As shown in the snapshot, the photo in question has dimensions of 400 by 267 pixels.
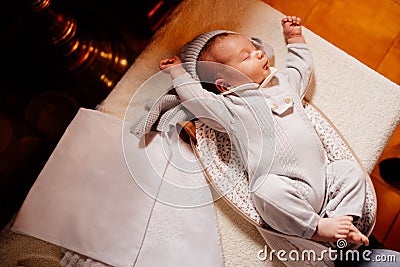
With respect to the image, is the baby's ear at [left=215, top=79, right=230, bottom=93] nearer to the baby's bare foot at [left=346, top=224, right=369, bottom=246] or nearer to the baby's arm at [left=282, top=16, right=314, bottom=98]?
the baby's arm at [left=282, top=16, right=314, bottom=98]

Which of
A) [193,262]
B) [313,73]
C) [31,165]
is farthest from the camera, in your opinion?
[31,165]

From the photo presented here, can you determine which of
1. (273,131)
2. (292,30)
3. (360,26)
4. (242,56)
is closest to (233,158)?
(273,131)

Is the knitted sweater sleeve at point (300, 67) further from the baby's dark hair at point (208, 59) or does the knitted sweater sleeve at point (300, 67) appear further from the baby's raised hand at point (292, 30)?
the baby's dark hair at point (208, 59)

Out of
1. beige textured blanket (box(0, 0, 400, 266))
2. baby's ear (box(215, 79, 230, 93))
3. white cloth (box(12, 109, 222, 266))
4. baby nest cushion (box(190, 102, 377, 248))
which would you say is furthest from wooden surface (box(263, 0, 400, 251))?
white cloth (box(12, 109, 222, 266))

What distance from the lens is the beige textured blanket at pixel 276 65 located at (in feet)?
3.16

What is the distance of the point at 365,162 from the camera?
0.99 m

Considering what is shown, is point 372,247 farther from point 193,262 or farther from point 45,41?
point 45,41

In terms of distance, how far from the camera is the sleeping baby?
2.87 feet

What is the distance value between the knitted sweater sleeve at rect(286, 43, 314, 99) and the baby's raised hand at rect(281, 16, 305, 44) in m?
0.02

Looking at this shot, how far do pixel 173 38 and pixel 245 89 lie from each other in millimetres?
250

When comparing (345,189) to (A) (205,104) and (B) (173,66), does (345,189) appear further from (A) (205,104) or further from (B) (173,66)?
(B) (173,66)

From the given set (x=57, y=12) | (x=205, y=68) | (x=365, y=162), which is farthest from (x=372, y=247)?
(x=57, y=12)

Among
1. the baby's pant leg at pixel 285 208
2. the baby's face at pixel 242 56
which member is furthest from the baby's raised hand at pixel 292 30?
the baby's pant leg at pixel 285 208

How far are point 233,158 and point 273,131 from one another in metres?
0.11
